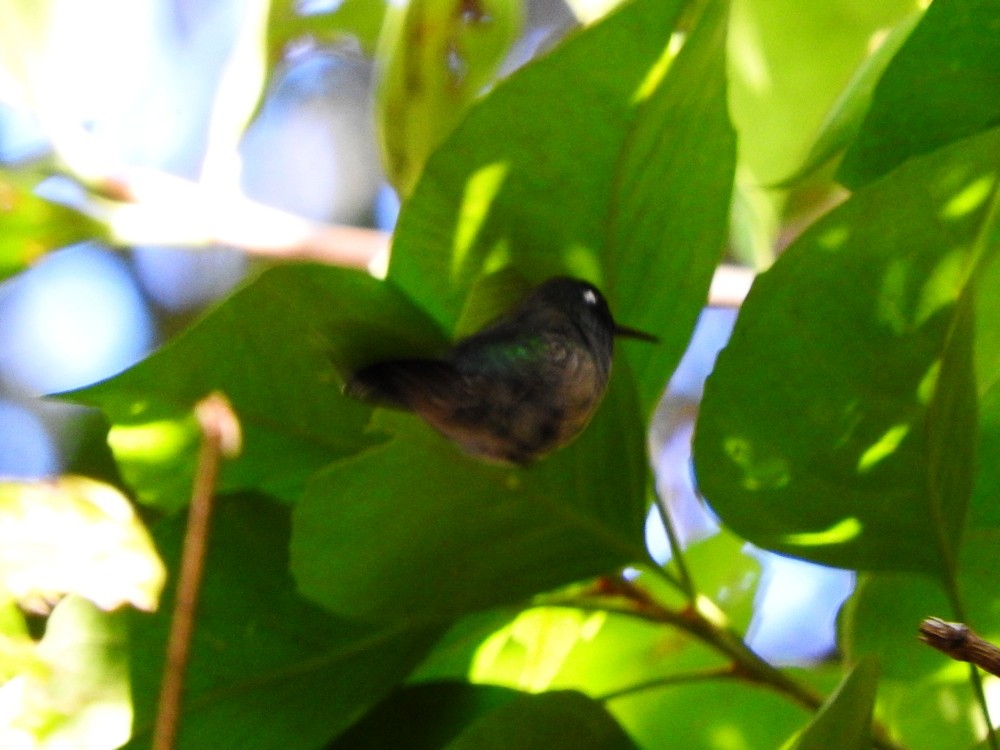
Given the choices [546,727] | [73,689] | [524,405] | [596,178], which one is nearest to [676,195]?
[596,178]

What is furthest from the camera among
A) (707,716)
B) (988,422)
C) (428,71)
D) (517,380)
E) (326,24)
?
(326,24)

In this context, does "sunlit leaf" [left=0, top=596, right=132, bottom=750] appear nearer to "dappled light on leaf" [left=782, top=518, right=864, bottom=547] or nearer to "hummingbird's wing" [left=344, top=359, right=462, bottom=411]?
"hummingbird's wing" [left=344, top=359, right=462, bottom=411]

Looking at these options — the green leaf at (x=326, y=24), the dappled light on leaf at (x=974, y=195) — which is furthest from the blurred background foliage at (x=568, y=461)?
the green leaf at (x=326, y=24)

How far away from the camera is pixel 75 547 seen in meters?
0.49

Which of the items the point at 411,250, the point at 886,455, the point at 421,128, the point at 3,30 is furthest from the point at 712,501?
the point at 3,30

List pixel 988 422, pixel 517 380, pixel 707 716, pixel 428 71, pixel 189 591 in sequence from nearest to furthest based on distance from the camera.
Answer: pixel 189 591 → pixel 517 380 → pixel 988 422 → pixel 707 716 → pixel 428 71

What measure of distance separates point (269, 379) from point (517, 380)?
15 cm

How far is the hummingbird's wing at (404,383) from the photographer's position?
403 millimetres

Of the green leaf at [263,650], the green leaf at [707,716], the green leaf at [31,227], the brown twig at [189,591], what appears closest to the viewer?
the brown twig at [189,591]

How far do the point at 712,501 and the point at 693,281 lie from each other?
11 cm

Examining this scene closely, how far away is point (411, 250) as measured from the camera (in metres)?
0.52

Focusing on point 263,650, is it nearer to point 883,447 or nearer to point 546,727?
point 546,727

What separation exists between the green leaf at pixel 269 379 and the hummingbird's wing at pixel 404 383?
6 centimetres

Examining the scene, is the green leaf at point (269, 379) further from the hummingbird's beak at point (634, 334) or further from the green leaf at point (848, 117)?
the green leaf at point (848, 117)
